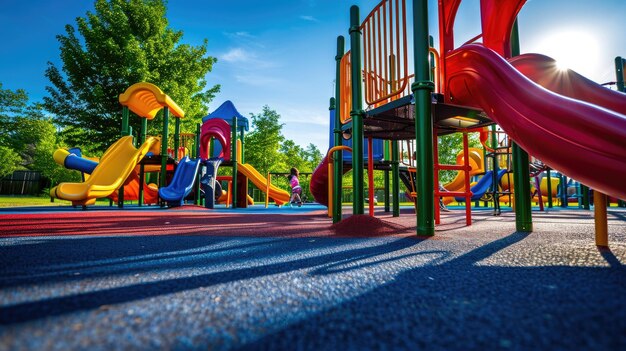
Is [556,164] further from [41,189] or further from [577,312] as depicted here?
[41,189]

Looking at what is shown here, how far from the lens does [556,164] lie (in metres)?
1.64

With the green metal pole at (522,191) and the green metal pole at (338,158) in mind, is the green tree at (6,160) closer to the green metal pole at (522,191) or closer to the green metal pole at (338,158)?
the green metal pole at (338,158)

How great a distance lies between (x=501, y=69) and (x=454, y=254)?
4.46ft

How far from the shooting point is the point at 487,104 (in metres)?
2.34

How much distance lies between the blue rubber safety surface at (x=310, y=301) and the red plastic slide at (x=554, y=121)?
44 cm

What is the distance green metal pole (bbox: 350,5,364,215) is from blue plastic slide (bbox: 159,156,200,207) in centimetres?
647

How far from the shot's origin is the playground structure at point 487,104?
1.49 meters

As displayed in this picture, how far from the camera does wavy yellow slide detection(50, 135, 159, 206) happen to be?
7.09 m

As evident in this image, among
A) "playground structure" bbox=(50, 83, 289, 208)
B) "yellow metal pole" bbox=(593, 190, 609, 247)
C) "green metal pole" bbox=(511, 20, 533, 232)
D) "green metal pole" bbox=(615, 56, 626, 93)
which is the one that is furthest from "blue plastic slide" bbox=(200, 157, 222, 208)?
"green metal pole" bbox=(615, 56, 626, 93)

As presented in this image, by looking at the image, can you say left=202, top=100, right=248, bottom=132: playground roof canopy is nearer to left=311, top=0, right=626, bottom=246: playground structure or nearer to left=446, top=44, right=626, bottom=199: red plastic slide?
left=311, top=0, right=626, bottom=246: playground structure

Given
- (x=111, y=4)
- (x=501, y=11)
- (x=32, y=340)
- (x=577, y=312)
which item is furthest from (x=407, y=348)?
(x=111, y=4)

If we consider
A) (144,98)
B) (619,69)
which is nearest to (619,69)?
(619,69)

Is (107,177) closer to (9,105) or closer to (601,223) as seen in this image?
(601,223)

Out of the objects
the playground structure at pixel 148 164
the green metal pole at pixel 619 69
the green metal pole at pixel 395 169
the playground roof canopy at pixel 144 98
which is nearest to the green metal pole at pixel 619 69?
the green metal pole at pixel 619 69
